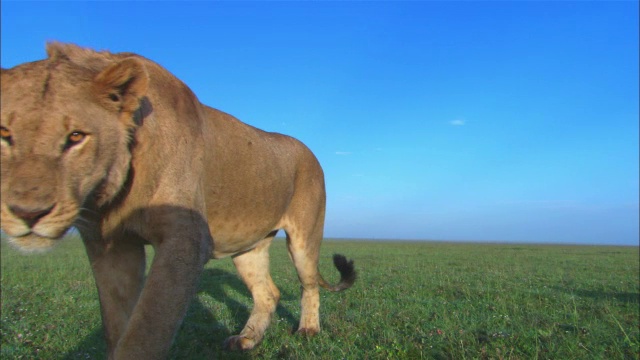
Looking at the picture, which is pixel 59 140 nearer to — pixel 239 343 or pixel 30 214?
pixel 30 214

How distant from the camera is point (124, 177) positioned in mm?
2990

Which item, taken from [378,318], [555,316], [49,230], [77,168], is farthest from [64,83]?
[555,316]

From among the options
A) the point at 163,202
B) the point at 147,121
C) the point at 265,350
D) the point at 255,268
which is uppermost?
the point at 147,121

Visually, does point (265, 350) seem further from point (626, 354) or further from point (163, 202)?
point (626, 354)

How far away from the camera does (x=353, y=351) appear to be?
466 centimetres

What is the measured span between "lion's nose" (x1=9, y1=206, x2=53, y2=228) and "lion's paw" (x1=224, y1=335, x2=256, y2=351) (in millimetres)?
2949

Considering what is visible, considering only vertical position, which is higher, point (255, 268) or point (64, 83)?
point (64, 83)

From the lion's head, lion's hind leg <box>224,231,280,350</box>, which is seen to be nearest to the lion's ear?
the lion's head

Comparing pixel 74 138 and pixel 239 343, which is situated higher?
pixel 74 138

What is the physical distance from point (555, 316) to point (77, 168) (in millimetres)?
6240

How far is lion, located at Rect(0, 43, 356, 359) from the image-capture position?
2.47 meters

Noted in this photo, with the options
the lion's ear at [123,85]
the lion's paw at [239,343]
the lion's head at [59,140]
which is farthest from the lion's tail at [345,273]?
the lion's ear at [123,85]

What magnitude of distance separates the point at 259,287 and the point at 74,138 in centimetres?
382

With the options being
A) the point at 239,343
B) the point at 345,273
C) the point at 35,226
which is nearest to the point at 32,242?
the point at 35,226
